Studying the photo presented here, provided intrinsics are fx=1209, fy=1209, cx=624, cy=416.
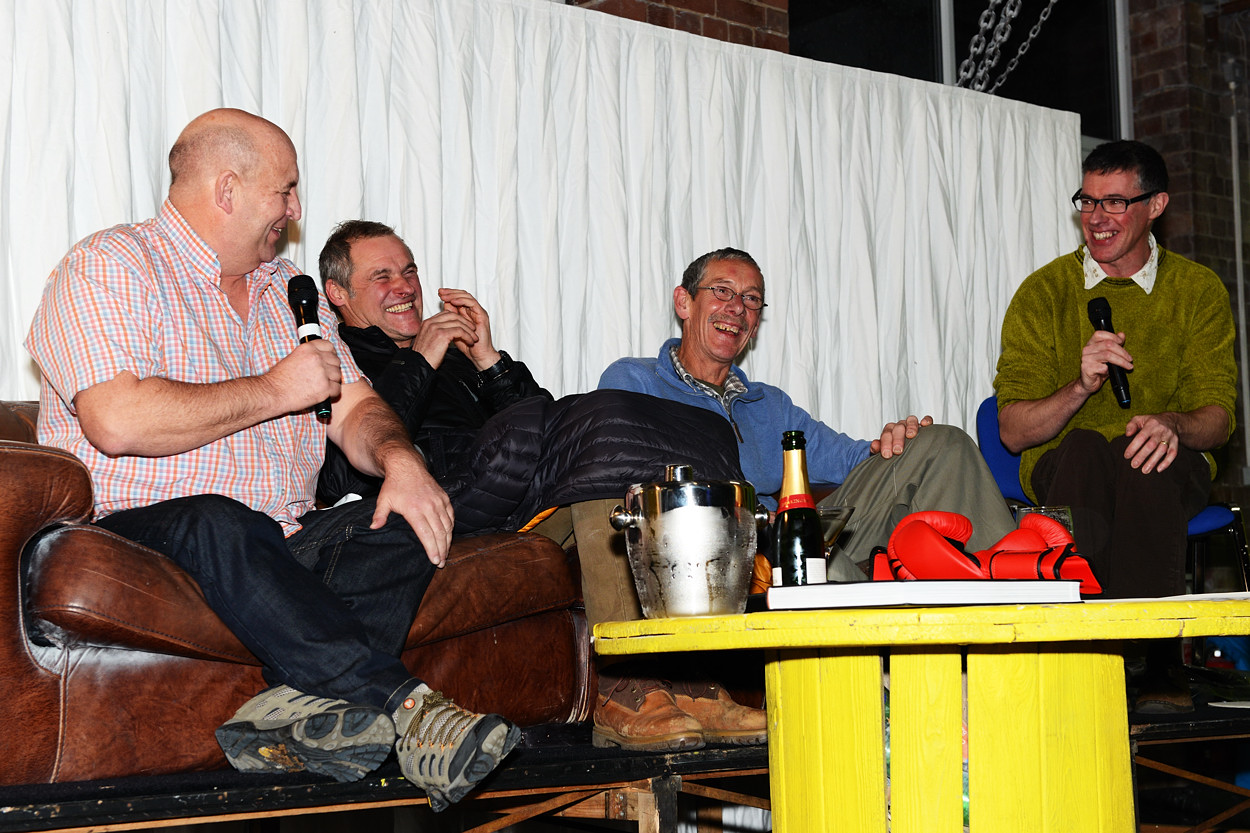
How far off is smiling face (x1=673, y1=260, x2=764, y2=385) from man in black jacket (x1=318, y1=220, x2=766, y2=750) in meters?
0.43

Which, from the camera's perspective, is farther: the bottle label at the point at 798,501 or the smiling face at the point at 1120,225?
the smiling face at the point at 1120,225

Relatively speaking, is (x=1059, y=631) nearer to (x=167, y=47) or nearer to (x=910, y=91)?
(x=167, y=47)

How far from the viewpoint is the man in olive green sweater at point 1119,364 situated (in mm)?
2887

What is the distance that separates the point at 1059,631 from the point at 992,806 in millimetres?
239

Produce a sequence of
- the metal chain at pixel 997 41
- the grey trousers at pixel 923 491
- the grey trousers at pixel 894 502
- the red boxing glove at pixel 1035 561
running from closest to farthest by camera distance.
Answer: the red boxing glove at pixel 1035 561 → the grey trousers at pixel 894 502 → the grey trousers at pixel 923 491 → the metal chain at pixel 997 41

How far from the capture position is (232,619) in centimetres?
182

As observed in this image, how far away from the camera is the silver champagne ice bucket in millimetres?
1526

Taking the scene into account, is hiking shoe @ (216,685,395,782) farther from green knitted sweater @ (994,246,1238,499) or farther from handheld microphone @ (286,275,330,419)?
green knitted sweater @ (994,246,1238,499)

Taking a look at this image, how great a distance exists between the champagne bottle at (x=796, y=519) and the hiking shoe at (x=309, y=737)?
652mm

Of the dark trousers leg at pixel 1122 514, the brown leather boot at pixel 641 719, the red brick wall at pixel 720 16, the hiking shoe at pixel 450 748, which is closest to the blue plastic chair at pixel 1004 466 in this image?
the dark trousers leg at pixel 1122 514

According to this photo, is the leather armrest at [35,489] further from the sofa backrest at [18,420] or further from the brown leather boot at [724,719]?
the brown leather boot at [724,719]

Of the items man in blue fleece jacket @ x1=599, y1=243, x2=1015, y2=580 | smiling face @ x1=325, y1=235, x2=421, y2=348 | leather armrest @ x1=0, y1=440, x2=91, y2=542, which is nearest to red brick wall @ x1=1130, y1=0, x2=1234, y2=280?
man in blue fleece jacket @ x1=599, y1=243, x2=1015, y2=580

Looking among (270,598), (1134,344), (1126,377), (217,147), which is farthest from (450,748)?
(1134,344)

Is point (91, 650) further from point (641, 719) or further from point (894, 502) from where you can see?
point (894, 502)
